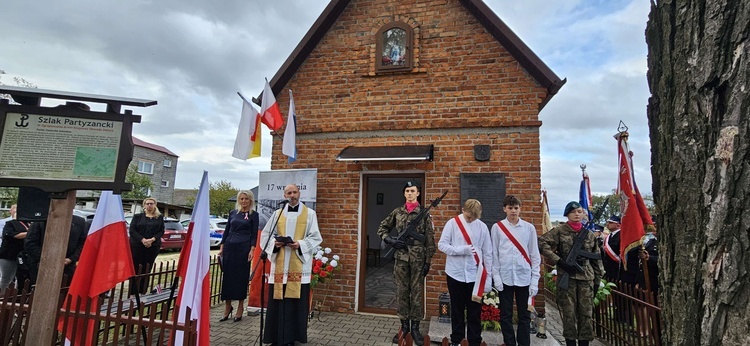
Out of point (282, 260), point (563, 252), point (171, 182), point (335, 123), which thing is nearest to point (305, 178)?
point (335, 123)

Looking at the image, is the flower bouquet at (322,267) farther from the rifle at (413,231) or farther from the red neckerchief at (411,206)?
the red neckerchief at (411,206)

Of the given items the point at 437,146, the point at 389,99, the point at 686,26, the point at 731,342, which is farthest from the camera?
the point at 389,99

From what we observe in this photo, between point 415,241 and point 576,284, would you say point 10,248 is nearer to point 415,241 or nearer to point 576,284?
point 415,241

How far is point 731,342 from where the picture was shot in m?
1.17

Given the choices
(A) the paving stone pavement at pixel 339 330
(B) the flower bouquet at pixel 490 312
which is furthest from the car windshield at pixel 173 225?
(B) the flower bouquet at pixel 490 312

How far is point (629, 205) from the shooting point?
4.50 m

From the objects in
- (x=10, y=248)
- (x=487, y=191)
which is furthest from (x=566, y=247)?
(x=10, y=248)

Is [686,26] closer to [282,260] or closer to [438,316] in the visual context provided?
[282,260]

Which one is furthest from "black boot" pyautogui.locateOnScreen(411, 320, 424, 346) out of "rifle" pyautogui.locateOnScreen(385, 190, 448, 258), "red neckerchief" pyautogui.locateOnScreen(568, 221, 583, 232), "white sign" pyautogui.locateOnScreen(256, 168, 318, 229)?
"white sign" pyautogui.locateOnScreen(256, 168, 318, 229)

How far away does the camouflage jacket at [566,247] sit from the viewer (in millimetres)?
4305

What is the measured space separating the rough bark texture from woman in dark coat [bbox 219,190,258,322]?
17.3 feet

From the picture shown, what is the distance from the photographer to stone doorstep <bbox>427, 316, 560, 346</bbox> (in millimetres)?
4633

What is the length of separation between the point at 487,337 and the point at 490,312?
370 mm

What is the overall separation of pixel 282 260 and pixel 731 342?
4.23m
